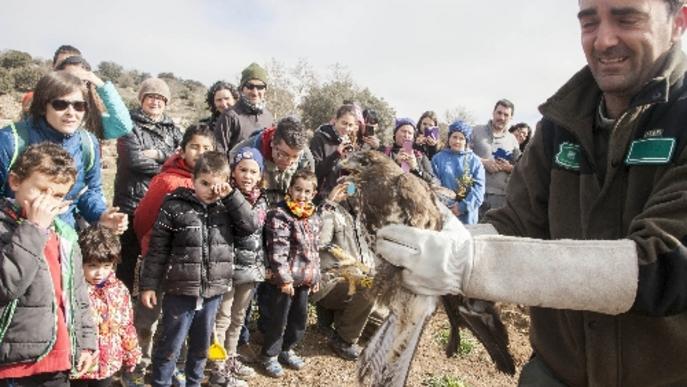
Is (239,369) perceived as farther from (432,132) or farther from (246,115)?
(432,132)

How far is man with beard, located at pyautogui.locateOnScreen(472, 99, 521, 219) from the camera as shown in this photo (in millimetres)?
8461

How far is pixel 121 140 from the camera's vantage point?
5074mm

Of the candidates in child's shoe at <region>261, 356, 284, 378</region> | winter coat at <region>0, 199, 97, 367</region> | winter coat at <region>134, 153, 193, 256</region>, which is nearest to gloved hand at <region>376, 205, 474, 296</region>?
winter coat at <region>0, 199, 97, 367</region>

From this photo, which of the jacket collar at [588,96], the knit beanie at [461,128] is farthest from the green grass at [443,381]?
the jacket collar at [588,96]

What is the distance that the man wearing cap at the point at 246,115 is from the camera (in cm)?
613

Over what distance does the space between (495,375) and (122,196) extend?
446 centimetres

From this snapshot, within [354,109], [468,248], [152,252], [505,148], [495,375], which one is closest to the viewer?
[468,248]

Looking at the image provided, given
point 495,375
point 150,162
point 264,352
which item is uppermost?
point 150,162

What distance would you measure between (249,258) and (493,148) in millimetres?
5401

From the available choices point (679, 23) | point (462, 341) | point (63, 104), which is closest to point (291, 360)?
point (462, 341)

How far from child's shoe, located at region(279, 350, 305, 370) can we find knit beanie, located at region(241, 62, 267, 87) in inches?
128

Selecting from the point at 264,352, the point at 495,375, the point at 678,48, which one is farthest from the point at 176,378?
the point at 678,48

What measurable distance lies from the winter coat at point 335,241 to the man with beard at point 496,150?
11.4ft

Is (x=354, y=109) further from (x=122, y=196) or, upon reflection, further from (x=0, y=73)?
(x=0, y=73)
